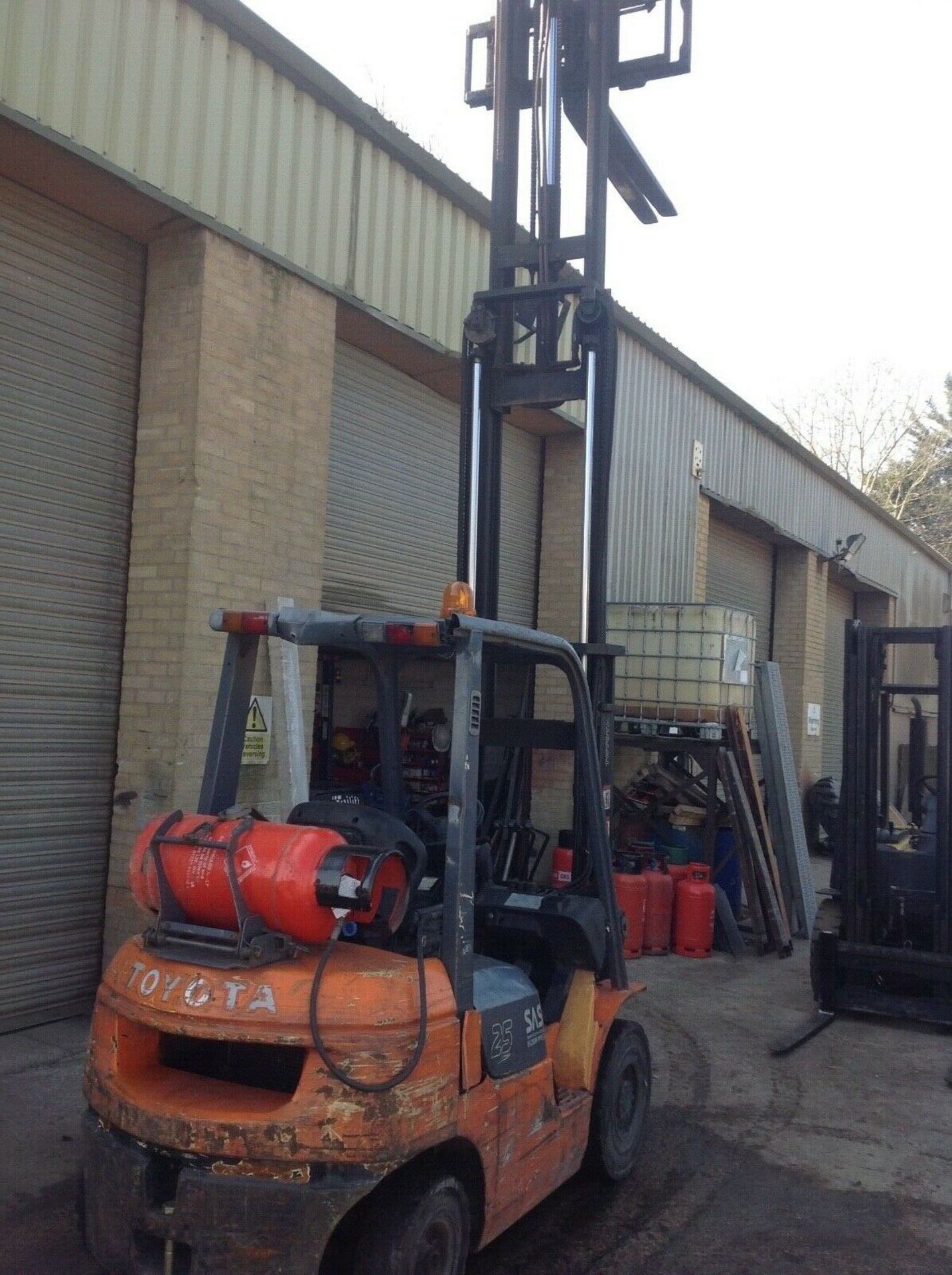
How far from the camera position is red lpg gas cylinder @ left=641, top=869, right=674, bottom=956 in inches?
377

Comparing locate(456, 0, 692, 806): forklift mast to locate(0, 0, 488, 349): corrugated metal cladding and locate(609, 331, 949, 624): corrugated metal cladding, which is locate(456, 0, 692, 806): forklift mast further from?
locate(609, 331, 949, 624): corrugated metal cladding

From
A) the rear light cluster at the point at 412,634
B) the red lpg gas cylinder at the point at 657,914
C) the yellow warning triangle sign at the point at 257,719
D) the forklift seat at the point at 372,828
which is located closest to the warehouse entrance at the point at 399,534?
the yellow warning triangle sign at the point at 257,719

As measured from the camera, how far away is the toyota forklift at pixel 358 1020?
10.4ft

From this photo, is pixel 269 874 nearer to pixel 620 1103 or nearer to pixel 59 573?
pixel 620 1103

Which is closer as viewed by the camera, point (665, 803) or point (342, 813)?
point (342, 813)

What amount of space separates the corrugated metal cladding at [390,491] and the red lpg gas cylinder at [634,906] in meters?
2.96

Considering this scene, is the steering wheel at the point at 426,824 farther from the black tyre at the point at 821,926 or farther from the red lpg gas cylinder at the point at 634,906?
the red lpg gas cylinder at the point at 634,906

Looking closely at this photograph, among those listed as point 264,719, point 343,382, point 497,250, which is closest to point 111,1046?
point 264,719

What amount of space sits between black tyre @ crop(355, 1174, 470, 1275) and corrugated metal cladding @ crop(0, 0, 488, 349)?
5488 millimetres

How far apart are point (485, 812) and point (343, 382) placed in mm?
4426

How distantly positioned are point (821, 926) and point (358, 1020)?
569 centimetres

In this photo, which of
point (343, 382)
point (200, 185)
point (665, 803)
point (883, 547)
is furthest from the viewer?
point (883, 547)

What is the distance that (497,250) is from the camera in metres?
6.30

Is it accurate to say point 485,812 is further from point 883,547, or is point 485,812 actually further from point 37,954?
point 883,547
